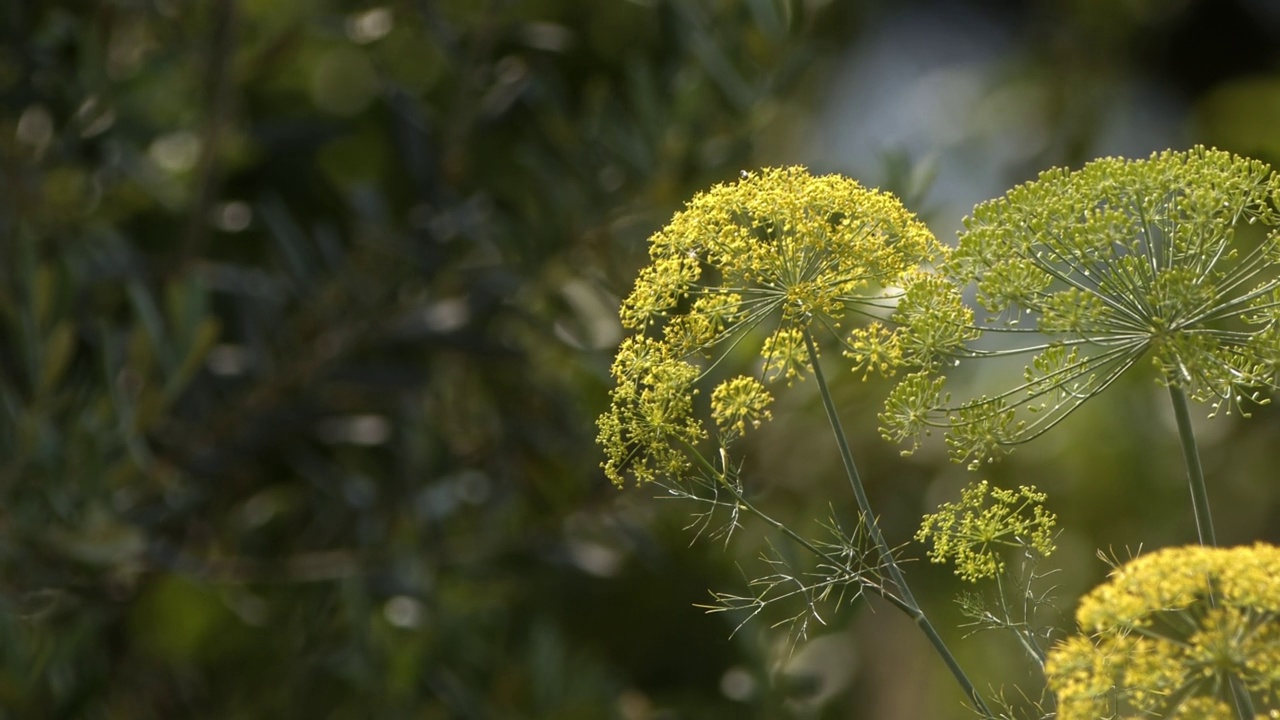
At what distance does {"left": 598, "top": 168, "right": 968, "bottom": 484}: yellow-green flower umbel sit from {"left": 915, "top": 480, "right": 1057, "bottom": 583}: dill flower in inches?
3.1

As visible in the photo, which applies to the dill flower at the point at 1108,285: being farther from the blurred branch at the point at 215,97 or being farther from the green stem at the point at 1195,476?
the blurred branch at the point at 215,97

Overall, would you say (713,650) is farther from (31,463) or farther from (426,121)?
(31,463)

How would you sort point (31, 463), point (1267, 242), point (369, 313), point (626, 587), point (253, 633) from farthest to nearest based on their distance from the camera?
point (626, 587) < point (253, 633) < point (369, 313) < point (31, 463) < point (1267, 242)

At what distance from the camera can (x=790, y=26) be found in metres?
2.36

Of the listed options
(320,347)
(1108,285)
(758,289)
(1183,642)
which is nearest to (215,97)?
(320,347)

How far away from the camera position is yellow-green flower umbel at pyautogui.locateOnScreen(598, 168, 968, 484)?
665 millimetres

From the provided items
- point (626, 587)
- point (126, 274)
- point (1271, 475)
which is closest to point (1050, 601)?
point (126, 274)

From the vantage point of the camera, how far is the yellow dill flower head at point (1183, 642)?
501mm

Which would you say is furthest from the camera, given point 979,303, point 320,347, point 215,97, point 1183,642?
point 320,347

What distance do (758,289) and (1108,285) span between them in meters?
0.18

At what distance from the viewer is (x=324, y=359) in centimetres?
240

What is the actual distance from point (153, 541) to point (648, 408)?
218 cm

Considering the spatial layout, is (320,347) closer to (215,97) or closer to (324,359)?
(324,359)

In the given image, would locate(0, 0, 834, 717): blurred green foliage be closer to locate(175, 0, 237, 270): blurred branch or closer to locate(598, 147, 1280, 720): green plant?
locate(175, 0, 237, 270): blurred branch
